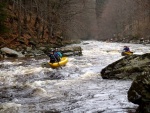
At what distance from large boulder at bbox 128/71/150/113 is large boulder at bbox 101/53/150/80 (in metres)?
5.61

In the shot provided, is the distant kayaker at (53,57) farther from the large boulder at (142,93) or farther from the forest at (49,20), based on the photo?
the large boulder at (142,93)

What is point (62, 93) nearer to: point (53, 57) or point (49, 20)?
point (53, 57)

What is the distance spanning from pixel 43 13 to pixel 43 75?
19.6 meters

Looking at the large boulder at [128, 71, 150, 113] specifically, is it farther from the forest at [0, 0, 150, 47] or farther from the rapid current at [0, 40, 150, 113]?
the forest at [0, 0, 150, 47]

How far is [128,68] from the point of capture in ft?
41.6

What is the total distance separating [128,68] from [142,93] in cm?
625

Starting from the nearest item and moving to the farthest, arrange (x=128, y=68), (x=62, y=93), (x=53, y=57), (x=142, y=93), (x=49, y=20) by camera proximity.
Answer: (x=142, y=93), (x=62, y=93), (x=128, y=68), (x=53, y=57), (x=49, y=20)

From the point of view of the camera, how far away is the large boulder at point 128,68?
12.4 meters

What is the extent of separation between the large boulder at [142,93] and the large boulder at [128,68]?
18.4 ft

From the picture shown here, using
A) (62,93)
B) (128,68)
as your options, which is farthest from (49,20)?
(62,93)

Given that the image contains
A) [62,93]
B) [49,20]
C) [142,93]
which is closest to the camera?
[142,93]

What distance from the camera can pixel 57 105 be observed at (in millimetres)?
8492

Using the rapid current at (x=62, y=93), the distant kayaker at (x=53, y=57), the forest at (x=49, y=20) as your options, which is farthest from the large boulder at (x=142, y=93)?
the forest at (x=49, y=20)

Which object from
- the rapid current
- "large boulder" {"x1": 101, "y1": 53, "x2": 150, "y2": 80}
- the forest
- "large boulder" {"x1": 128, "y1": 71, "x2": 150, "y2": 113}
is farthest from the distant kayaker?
"large boulder" {"x1": 128, "y1": 71, "x2": 150, "y2": 113}
